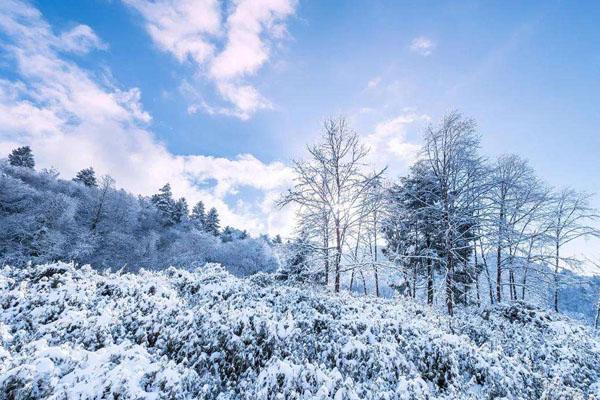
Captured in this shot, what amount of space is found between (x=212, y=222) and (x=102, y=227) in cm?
2462

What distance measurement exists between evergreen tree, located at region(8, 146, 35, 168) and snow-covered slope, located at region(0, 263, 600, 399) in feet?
195

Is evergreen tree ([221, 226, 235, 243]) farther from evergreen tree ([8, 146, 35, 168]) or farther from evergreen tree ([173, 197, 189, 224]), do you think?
evergreen tree ([8, 146, 35, 168])

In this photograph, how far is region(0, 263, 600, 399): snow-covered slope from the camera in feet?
15.3

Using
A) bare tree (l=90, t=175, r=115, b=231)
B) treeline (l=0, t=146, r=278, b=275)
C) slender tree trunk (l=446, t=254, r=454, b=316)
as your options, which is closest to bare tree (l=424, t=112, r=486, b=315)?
slender tree trunk (l=446, t=254, r=454, b=316)

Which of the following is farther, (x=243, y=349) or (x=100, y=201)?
(x=100, y=201)

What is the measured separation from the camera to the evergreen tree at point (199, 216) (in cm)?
6544

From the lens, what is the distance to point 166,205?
192 ft

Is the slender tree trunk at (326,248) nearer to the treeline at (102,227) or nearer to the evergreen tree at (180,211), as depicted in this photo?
the treeline at (102,227)

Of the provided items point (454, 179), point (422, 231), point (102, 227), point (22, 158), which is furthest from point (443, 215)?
point (22, 158)

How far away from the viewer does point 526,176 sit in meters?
15.9

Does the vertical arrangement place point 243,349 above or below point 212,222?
below

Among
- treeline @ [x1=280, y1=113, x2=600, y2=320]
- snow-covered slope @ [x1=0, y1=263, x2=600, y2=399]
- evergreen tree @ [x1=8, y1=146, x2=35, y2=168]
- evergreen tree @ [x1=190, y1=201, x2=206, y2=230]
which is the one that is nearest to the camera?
snow-covered slope @ [x1=0, y1=263, x2=600, y2=399]

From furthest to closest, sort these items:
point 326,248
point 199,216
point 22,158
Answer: point 199,216
point 22,158
point 326,248

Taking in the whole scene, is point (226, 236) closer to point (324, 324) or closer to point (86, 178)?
point (86, 178)
